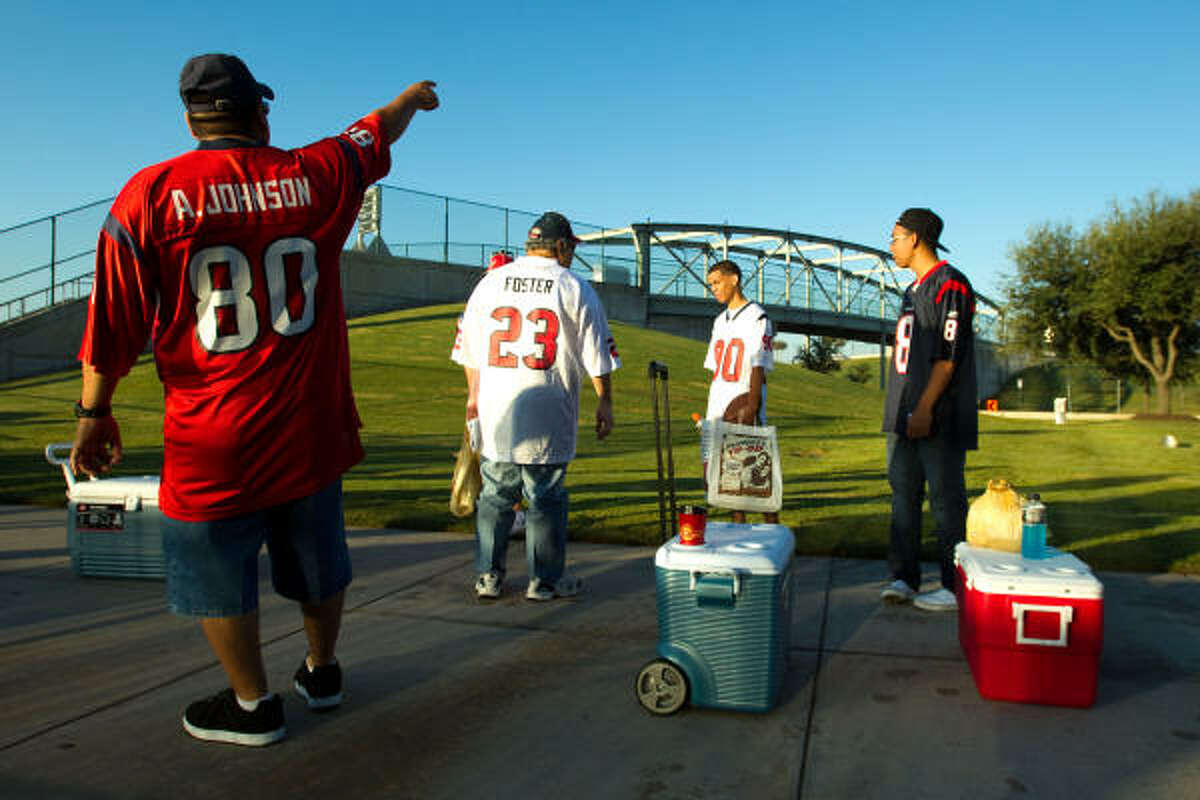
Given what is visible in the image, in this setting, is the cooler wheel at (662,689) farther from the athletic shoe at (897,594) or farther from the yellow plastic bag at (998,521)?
the athletic shoe at (897,594)

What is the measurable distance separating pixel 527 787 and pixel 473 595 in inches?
78.9

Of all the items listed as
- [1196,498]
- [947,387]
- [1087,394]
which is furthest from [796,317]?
[947,387]

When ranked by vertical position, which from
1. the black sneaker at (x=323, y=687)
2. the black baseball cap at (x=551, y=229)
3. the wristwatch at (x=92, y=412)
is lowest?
the black sneaker at (x=323, y=687)

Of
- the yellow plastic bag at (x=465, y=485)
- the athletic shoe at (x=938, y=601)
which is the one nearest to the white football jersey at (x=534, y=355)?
the yellow plastic bag at (x=465, y=485)

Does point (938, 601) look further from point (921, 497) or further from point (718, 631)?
point (718, 631)

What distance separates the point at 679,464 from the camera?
430 inches

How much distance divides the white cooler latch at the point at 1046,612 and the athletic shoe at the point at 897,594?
126 cm

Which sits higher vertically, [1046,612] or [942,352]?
Result: [942,352]

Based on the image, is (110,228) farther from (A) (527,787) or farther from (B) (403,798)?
(A) (527,787)

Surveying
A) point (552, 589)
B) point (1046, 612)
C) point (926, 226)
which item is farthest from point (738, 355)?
point (1046, 612)

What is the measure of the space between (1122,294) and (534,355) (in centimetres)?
3188

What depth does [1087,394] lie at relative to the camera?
51688mm

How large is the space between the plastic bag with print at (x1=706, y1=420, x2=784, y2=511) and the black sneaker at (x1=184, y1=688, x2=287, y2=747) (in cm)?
263

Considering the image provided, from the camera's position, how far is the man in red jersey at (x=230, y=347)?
2314 mm
